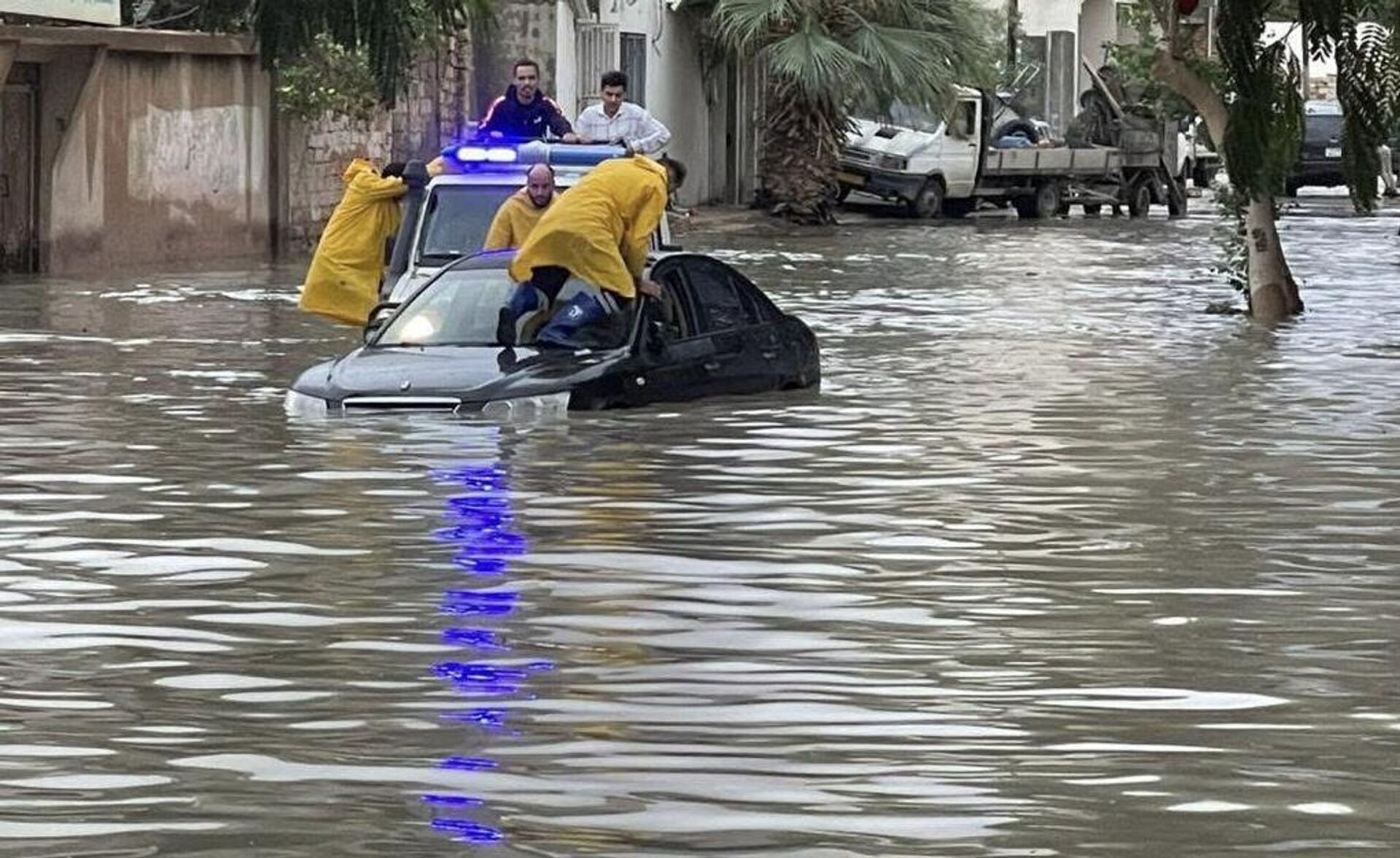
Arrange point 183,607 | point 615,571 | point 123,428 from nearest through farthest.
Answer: point 183,607 → point 615,571 → point 123,428

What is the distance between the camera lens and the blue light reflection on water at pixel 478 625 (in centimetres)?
751

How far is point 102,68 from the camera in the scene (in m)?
33.2

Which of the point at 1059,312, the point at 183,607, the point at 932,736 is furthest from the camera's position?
the point at 1059,312

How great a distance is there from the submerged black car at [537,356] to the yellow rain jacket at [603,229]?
0.15m

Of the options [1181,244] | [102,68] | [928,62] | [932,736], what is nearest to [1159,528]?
[932,736]

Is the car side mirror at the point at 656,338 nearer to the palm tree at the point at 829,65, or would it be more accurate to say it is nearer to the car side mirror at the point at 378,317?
the car side mirror at the point at 378,317

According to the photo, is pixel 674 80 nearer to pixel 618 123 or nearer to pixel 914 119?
pixel 914 119

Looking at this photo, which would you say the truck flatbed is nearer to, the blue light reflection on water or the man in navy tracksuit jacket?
the man in navy tracksuit jacket

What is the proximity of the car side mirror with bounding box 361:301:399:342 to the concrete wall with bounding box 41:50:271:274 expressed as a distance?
1355cm

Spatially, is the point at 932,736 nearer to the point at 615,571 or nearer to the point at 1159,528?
the point at 615,571

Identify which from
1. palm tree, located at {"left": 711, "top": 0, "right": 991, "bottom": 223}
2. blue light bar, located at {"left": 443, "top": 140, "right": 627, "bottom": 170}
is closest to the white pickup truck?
palm tree, located at {"left": 711, "top": 0, "right": 991, "bottom": 223}

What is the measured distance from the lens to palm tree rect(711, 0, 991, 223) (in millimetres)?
46125

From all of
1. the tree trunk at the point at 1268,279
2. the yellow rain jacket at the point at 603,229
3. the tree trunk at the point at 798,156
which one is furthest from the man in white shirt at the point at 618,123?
the tree trunk at the point at 798,156

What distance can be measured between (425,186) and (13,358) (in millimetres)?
2826
